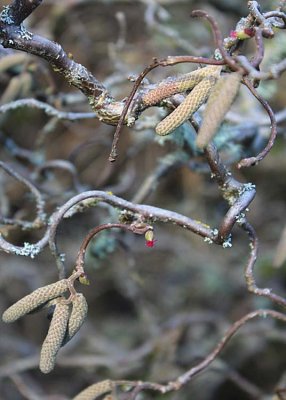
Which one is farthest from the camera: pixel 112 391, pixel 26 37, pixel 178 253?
pixel 178 253

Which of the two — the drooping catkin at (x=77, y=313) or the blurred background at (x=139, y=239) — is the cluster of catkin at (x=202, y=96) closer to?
the drooping catkin at (x=77, y=313)

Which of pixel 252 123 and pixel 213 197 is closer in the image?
pixel 252 123

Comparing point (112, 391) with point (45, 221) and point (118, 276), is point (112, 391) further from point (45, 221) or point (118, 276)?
point (118, 276)

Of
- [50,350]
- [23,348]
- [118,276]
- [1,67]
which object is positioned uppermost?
[1,67]

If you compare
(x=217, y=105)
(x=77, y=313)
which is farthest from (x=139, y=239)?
(x=217, y=105)

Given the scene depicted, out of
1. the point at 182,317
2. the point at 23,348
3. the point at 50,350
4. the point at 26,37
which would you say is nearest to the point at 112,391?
the point at 50,350

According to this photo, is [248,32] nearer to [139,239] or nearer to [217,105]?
[217,105]

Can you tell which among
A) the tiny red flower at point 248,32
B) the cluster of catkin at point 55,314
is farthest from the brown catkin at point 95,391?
the tiny red flower at point 248,32
